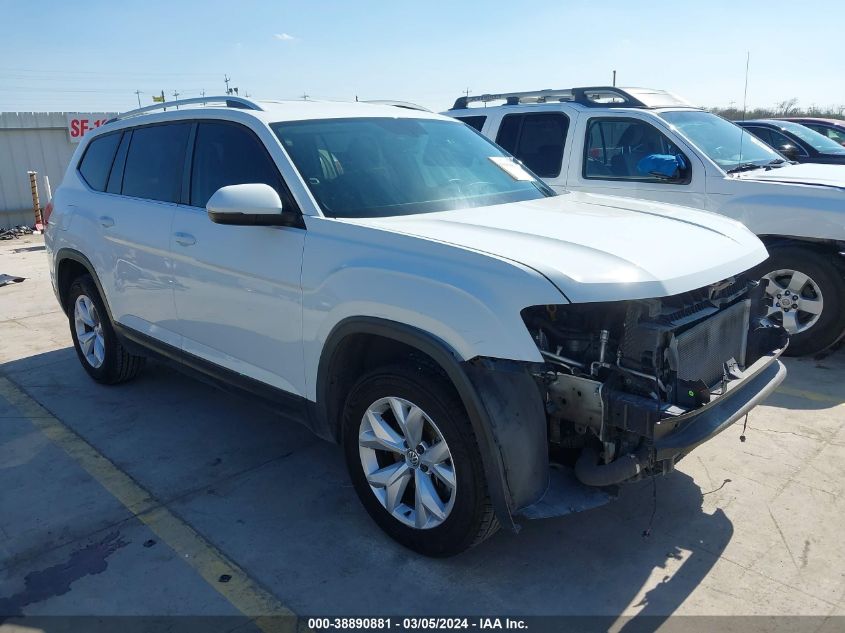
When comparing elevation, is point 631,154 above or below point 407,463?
above

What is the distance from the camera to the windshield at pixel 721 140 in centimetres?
641

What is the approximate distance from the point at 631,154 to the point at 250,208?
439 centimetres

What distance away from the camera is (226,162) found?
4.05 meters

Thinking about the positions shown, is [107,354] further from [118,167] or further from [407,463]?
[407,463]

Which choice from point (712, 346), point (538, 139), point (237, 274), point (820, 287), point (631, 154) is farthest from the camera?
point (538, 139)

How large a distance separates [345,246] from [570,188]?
A: 4.26 m

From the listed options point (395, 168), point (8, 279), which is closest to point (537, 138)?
point (395, 168)

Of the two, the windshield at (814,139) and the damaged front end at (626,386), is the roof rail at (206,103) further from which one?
the windshield at (814,139)

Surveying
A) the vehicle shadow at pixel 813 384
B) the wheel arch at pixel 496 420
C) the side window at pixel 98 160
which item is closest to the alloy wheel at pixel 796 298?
the vehicle shadow at pixel 813 384

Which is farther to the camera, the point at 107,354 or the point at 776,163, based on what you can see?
the point at 776,163

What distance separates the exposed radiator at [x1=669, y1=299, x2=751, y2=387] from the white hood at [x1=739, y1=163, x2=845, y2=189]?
2987 millimetres

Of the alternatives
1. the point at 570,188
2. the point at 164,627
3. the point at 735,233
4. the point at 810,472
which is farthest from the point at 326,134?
the point at 570,188

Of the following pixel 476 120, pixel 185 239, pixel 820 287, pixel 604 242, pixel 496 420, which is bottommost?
pixel 820 287

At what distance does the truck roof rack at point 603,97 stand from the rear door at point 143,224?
412 centimetres
